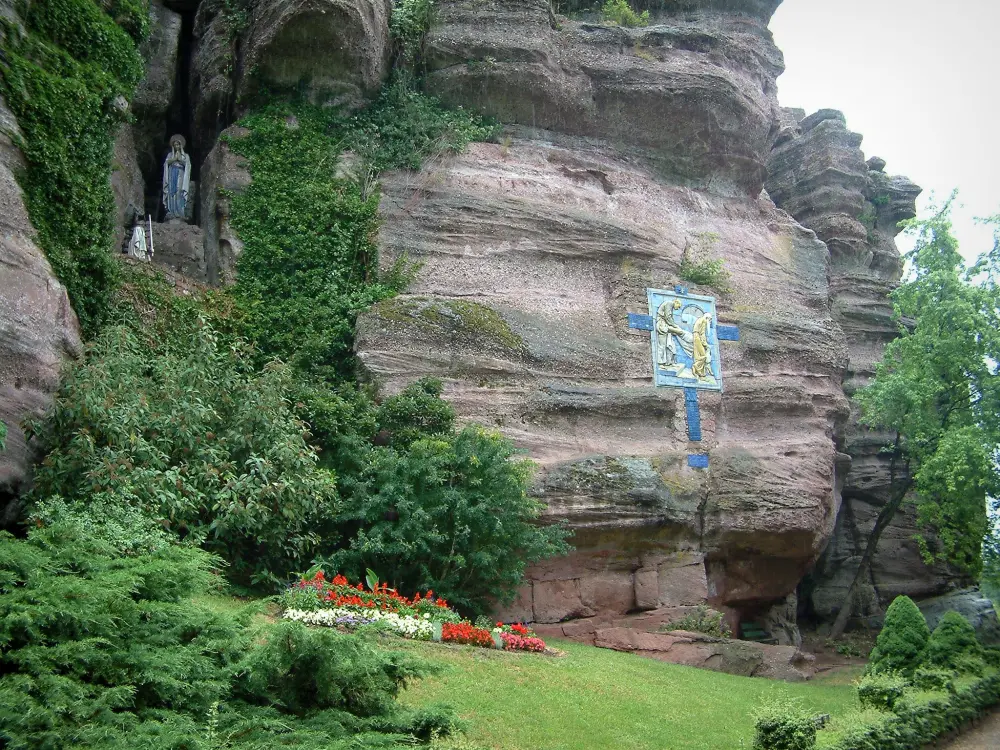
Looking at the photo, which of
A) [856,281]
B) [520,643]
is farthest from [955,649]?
[856,281]

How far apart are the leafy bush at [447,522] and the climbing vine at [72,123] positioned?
5.37 m

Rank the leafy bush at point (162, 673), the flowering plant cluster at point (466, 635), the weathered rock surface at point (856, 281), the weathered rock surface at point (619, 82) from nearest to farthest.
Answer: the leafy bush at point (162, 673) → the flowering plant cluster at point (466, 635) → the weathered rock surface at point (619, 82) → the weathered rock surface at point (856, 281)

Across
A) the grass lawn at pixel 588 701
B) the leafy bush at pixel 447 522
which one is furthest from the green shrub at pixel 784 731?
the leafy bush at pixel 447 522

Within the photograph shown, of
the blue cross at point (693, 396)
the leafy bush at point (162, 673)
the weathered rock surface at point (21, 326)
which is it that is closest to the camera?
the leafy bush at point (162, 673)

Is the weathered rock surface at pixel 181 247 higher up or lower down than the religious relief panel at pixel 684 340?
higher up

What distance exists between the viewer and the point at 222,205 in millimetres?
20250

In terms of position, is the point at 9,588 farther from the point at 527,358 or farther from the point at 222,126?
the point at 222,126

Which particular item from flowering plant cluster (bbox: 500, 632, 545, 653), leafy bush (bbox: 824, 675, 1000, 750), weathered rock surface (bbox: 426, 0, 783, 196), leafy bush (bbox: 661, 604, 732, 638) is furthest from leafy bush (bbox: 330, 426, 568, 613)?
weathered rock surface (bbox: 426, 0, 783, 196)

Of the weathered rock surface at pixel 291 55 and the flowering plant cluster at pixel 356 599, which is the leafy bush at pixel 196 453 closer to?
the flowering plant cluster at pixel 356 599

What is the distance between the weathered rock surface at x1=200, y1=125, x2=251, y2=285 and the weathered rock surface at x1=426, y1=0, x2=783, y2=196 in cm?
489

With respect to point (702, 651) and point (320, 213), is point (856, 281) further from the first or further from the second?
point (320, 213)

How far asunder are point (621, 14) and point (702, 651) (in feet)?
53.4

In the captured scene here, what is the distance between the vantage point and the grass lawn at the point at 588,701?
10055mm

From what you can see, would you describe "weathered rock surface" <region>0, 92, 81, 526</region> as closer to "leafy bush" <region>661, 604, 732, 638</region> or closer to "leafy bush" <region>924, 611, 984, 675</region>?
"leafy bush" <region>661, 604, 732, 638</region>
